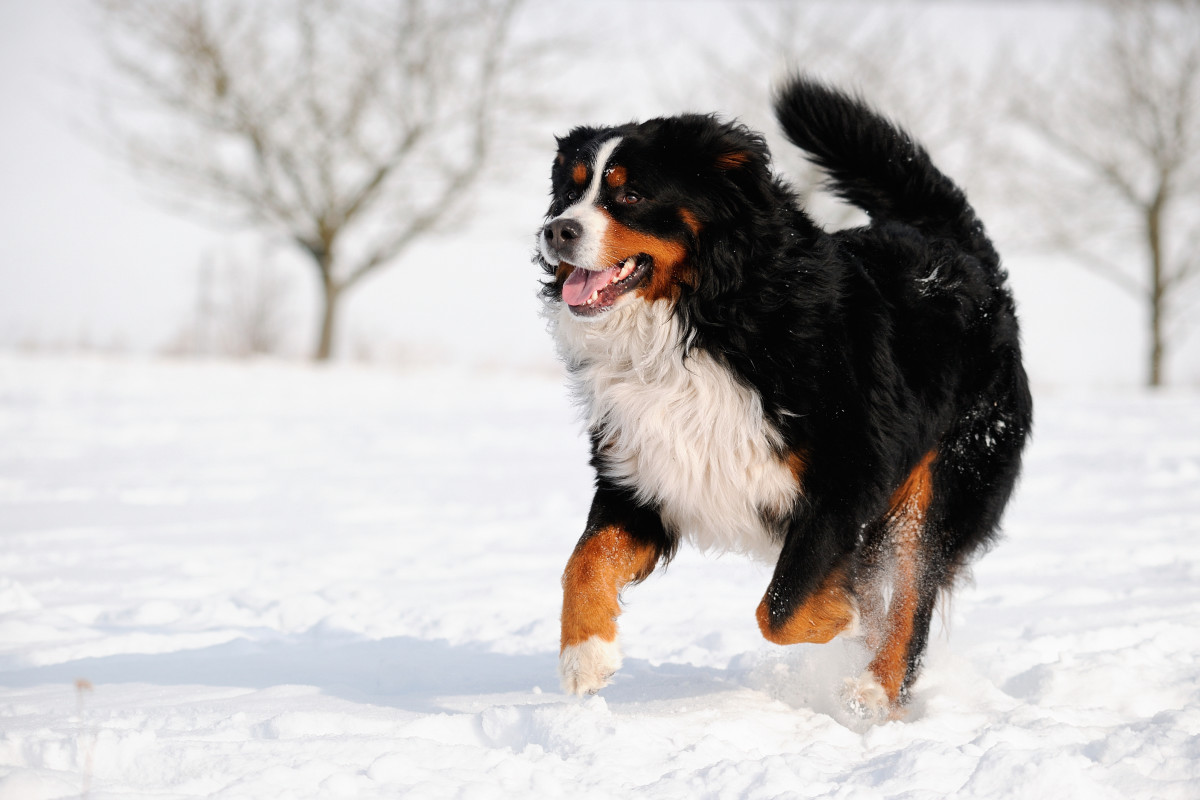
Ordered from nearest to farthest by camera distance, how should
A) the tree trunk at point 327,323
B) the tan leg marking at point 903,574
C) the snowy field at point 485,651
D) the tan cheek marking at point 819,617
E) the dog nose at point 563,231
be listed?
the snowy field at point 485,651
the tan cheek marking at point 819,617
the dog nose at point 563,231
the tan leg marking at point 903,574
the tree trunk at point 327,323

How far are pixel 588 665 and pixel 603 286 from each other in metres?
1.09

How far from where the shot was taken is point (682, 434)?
9.59 feet

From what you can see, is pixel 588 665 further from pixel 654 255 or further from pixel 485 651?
pixel 654 255

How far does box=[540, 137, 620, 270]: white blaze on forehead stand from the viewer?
2906mm

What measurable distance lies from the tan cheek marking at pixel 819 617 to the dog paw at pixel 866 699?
249mm

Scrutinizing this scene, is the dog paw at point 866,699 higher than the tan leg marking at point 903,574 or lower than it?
lower

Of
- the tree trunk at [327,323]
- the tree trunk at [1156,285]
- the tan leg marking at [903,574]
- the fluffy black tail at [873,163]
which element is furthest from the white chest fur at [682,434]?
the tree trunk at [1156,285]

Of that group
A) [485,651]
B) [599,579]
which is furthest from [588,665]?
[485,651]

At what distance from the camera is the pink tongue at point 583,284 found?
2.98 meters

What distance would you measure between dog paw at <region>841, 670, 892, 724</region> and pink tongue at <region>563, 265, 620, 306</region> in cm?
143

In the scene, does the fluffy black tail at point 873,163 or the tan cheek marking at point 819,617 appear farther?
the fluffy black tail at point 873,163

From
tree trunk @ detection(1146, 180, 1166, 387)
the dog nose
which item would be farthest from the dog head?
tree trunk @ detection(1146, 180, 1166, 387)

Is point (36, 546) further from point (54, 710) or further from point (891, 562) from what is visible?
point (891, 562)

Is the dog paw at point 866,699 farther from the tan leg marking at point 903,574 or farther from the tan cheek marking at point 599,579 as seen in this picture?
the tan cheek marking at point 599,579
